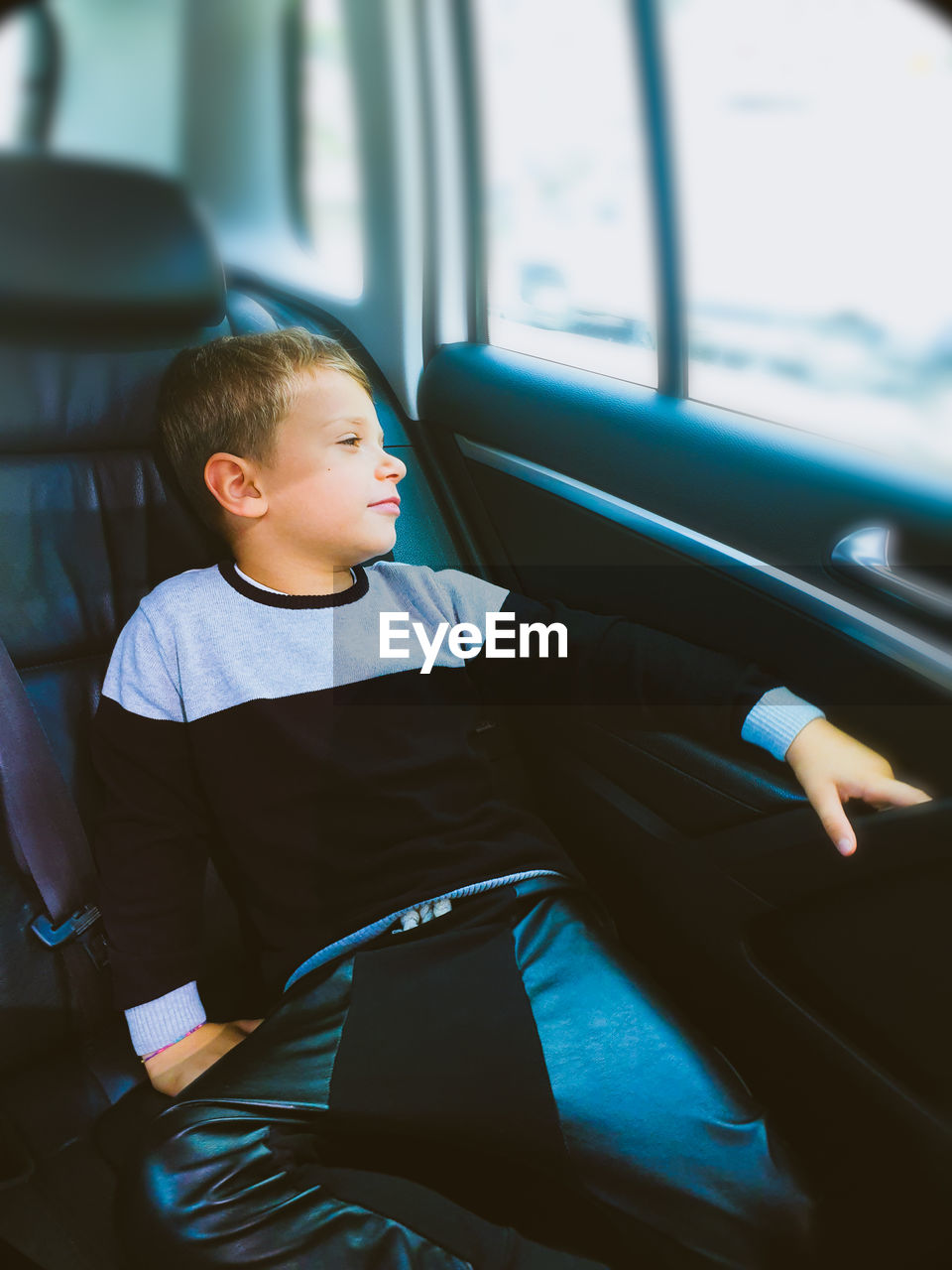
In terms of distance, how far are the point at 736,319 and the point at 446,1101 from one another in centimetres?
96

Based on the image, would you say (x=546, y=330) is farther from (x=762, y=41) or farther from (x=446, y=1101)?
(x=446, y=1101)

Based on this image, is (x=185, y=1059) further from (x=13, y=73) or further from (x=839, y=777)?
(x=13, y=73)

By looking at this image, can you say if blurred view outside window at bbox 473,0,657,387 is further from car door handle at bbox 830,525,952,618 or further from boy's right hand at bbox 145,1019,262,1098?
boy's right hand at bbox 145,1019,262,1098

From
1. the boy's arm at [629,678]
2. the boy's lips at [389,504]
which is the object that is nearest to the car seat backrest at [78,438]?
the boy's lips at [389,504]

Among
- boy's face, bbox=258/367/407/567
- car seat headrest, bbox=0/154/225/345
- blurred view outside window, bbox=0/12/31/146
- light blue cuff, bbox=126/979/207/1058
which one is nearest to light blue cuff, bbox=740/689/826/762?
boy's face, bbox=258/367/407/567

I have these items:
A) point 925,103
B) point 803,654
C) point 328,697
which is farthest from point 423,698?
point 925,103

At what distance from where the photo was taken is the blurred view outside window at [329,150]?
1.21 m

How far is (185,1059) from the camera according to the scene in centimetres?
102

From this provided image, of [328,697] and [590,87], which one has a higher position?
Answer: [590,87]

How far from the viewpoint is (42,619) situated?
1.10m

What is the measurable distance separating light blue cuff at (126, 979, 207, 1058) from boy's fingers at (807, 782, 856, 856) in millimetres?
726

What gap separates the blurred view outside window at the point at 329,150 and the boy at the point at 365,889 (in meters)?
0.18

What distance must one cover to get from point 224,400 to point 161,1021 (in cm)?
73

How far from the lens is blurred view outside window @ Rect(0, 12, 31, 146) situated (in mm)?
965
